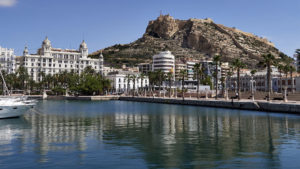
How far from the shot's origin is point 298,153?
2494 centimetres

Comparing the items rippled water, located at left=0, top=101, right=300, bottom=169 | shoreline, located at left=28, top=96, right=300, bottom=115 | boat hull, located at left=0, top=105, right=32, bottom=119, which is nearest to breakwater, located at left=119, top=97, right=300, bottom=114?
shoreline, located at left=28, top=96, right=300, bottom=115

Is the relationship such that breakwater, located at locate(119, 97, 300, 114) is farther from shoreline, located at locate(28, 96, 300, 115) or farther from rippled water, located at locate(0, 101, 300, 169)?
rippled water, located at locate(0, 101, 300, 169)

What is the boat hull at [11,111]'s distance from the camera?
54.0 metres

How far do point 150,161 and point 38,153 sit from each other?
9.30m

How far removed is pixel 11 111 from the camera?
55094 millimetres

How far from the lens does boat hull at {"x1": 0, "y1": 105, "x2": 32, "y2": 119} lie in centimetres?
5401

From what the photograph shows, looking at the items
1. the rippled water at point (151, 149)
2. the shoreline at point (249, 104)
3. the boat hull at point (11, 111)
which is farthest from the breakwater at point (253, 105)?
the boat hull at point (11, 111)

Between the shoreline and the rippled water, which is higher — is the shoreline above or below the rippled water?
above

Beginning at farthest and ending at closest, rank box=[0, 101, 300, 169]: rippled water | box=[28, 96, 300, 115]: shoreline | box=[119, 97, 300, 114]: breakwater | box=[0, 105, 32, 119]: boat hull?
box=[28, 96, 300, 115]: shoreline → box=[119, 97, 300, 114]: breakwater → box=[0, 105, 32, 119]: boat hull → box=[0, 101, 300, 169]: rippled water

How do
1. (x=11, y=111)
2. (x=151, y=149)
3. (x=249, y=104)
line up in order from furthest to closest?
(x=249, y=104) → (x=11, y=111) → (x=151, y=149)

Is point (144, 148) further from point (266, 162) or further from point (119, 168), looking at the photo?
point (266, 162)

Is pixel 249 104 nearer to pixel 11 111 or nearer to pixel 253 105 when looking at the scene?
pixel 253 105

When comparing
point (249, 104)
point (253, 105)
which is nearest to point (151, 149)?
point (253, 105)

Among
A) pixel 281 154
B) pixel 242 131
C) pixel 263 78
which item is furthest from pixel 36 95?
pixel 281 154
